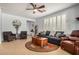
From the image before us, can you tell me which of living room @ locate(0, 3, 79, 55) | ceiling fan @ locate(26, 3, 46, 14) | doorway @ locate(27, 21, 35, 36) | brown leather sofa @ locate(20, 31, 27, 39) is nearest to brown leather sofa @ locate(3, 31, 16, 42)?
living room @ locate(0, 3, 79, 55)

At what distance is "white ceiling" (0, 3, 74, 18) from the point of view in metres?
2.09

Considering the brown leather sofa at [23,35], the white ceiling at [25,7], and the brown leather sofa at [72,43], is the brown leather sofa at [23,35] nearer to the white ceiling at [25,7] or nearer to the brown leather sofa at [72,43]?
the white ceiling at [25,7]

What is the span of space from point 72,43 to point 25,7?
1.40m

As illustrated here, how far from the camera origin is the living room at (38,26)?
6.91ft

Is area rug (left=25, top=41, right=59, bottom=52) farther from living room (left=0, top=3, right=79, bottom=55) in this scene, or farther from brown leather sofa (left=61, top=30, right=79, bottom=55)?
brown leather sofa (left=61, top=30, right=79, bottom=55)

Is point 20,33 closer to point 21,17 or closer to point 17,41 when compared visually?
point 17,41

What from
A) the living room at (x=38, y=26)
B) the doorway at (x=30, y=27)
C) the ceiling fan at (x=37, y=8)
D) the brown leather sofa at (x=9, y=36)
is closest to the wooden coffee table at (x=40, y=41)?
the living room at (x=38, y=26)

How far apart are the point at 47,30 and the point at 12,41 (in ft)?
3.01

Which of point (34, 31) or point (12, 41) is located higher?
point (34, 31)

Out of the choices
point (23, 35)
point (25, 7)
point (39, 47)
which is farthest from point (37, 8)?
point (39, 47)

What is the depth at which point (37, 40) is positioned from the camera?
2180 mm

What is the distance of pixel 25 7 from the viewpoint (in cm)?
213

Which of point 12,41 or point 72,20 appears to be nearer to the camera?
point 72,20
